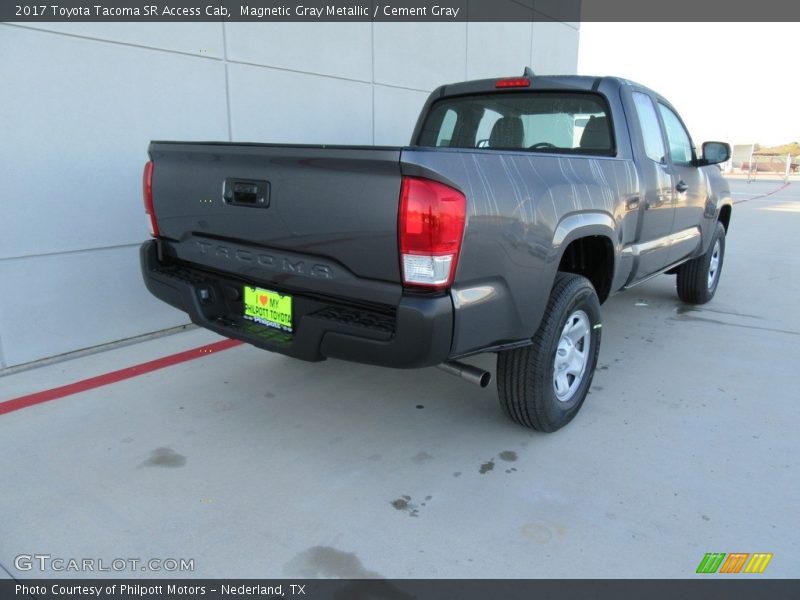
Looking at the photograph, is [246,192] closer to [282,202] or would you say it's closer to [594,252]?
[282,202]

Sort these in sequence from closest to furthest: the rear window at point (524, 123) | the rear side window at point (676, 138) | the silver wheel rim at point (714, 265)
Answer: the rear window at point (524, 123) < the rear side window at point (676, 138) < the silver wheel rim at point (714, 265)

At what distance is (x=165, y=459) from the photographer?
288 cm

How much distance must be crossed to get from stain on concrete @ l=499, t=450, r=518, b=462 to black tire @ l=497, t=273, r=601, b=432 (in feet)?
0.61

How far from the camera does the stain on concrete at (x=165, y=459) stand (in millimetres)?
2832

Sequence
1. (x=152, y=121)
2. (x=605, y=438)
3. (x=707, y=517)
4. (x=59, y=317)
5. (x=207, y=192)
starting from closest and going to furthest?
(x=707, y=517) → (x=207, y=192) → (x=605, y=438) → (x=59, y=317) → (x=152, y=121)

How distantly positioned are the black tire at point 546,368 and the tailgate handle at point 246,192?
1.38 metres

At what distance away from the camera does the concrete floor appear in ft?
7.44

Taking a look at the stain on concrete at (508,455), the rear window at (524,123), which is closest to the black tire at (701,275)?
the rear window at (524,123)

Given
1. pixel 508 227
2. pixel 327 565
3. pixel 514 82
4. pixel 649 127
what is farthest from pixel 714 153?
pixel 327 565

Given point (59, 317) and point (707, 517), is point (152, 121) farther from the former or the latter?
point (707, 517)

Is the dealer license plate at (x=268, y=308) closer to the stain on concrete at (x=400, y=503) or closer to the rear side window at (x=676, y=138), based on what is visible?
the stain on concrete at (x=400, y=503)

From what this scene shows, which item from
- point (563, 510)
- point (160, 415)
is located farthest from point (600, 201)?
point (160, 415)

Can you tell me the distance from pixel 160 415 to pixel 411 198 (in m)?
2.11

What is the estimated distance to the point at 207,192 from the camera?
279 centimetres
